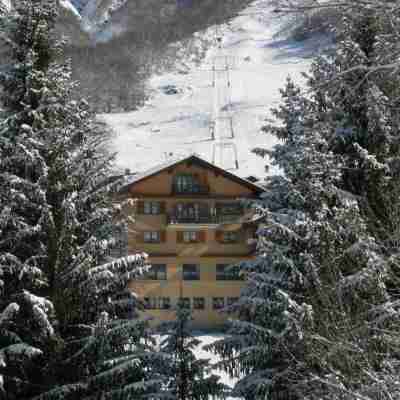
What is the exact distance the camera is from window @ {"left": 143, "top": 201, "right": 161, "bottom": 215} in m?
33.2

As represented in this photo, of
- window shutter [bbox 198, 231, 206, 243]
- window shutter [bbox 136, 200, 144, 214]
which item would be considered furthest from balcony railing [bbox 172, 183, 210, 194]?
window shutter [bbox 198, 231, 206, 243]

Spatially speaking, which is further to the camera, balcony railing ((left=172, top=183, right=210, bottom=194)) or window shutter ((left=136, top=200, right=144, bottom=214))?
balcony railing ((left=172, top=183, right=210, bottom=194))

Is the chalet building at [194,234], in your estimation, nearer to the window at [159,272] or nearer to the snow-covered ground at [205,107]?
the window at [159,272]

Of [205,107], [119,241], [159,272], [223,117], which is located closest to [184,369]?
[119,241]

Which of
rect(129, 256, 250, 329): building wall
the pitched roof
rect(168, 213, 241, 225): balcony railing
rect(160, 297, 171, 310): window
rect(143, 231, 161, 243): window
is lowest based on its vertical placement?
rect(160, 297, 171, 310): window

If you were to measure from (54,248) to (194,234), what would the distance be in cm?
2237

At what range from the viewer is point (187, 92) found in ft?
319

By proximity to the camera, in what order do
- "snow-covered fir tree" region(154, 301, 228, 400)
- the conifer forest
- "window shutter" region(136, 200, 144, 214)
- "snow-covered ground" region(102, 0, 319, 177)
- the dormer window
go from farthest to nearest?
1. "snow-covered ground" region(102, 0, 319, 177)
2. the dormer window
3. "window shutter" region(136, 200, 144, 214)
4. "snow-covered fir tree" region(154, 301, 228, 400)
5. the conifer forest

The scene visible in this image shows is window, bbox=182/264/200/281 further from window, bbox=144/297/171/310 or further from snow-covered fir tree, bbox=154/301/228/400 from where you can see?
snow-covered fir tree, bbox=154/301/228/400

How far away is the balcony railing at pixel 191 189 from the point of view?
33.2m

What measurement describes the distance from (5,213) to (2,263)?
91 cm

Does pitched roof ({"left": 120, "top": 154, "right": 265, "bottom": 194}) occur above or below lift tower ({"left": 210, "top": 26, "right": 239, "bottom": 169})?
below

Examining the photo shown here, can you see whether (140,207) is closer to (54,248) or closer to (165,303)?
(165,303)

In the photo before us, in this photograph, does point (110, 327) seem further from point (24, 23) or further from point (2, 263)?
point (24, 23)
